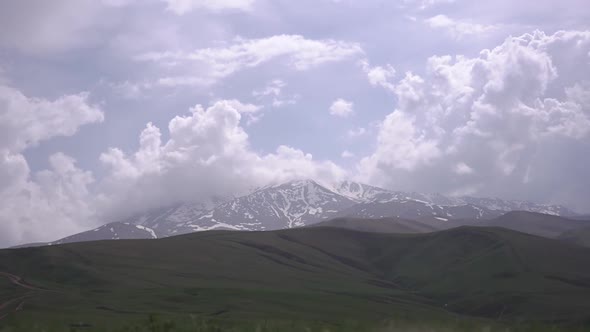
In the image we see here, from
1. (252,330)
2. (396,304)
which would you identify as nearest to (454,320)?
(252,330)

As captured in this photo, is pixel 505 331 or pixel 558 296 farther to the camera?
pixel 558 296

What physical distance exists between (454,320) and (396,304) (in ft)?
600

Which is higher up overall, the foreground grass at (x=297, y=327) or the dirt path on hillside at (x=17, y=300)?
the foreground grass at (x=297, y=327)

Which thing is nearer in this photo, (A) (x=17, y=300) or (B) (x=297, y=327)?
(B) (x=297, y=327)

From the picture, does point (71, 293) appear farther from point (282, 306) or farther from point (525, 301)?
point (525, 301)

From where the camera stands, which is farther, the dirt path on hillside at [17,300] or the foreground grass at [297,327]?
the dirt path on hillside at [17,300]

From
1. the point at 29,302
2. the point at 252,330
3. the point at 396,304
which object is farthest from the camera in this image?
the point at 396,304

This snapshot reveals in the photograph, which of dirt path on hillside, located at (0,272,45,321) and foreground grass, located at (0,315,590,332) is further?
dirt path on hillside, located at (0,272,45,321)

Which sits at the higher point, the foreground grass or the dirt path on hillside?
the foreground grass

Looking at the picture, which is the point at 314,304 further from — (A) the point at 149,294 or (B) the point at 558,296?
(B) the point at 558,296

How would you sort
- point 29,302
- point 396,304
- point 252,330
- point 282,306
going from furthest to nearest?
point 396,304
point 282,306
point 29,302
point 252,330

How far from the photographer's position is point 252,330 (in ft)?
34.1

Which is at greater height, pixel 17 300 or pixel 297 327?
pixel 297 327

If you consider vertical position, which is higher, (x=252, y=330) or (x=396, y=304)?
(x=252, y=330)
